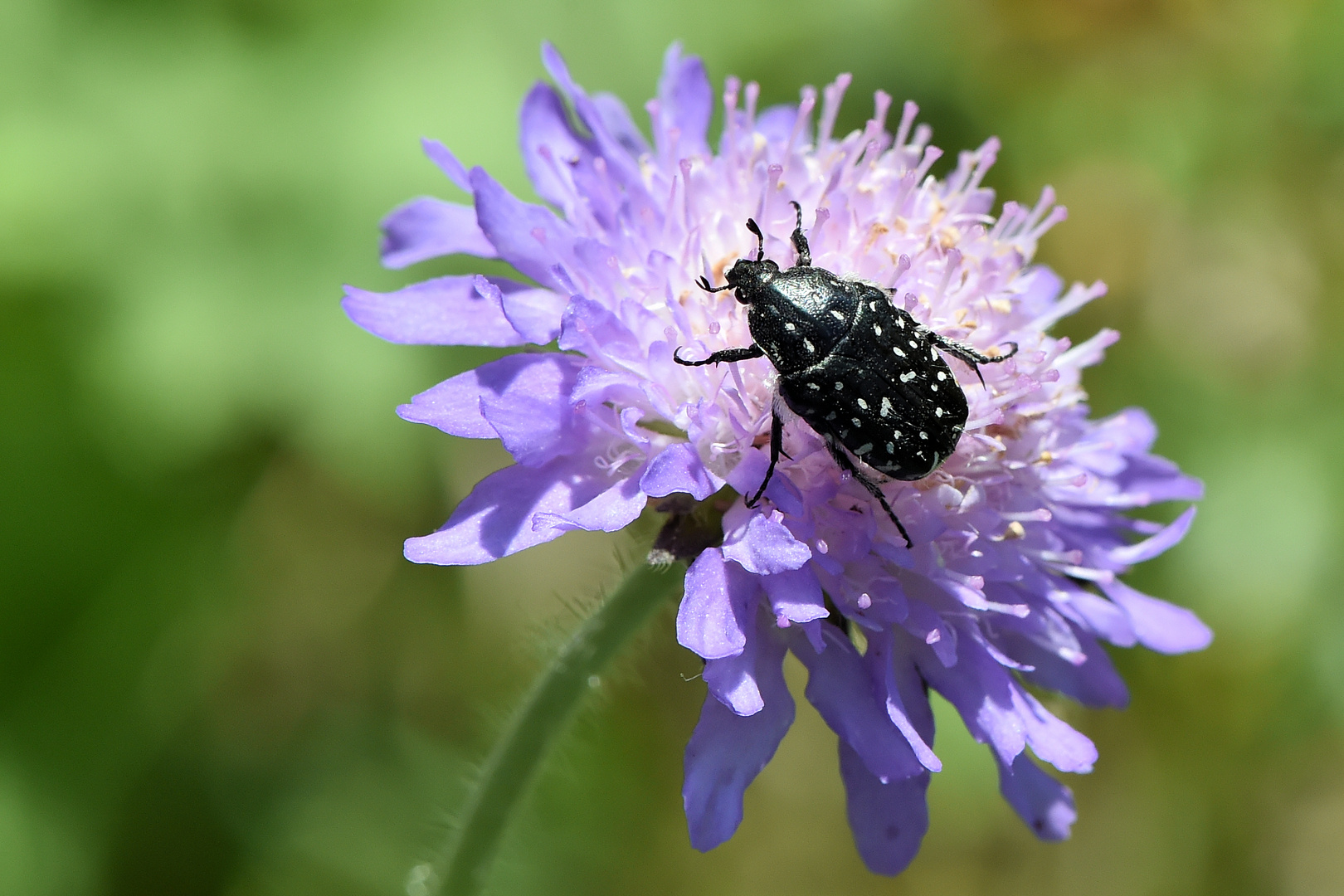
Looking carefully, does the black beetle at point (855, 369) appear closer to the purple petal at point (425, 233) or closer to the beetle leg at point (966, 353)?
the beetle leg at point (966, 353)

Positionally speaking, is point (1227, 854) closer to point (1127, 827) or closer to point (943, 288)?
point (1127, 827)

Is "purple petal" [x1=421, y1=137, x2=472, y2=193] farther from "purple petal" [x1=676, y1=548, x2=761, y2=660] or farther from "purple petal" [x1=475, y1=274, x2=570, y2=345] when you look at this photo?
"purple petal" [x1=676, y1=548, x2=761, y2=660]

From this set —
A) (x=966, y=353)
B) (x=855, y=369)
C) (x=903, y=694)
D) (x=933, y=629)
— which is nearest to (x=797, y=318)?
(x=855, y=369)

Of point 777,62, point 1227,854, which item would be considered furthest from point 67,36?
point 1227,854

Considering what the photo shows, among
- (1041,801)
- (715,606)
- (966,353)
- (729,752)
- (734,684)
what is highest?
(966,353)

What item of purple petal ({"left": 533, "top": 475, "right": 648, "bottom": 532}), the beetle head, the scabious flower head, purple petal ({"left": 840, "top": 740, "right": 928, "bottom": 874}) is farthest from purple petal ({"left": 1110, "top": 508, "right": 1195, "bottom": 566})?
purple petal ({"left": 533, "top": 475, "right": 648, "bottom": 532})

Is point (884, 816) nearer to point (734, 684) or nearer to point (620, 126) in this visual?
point (734, 684)
